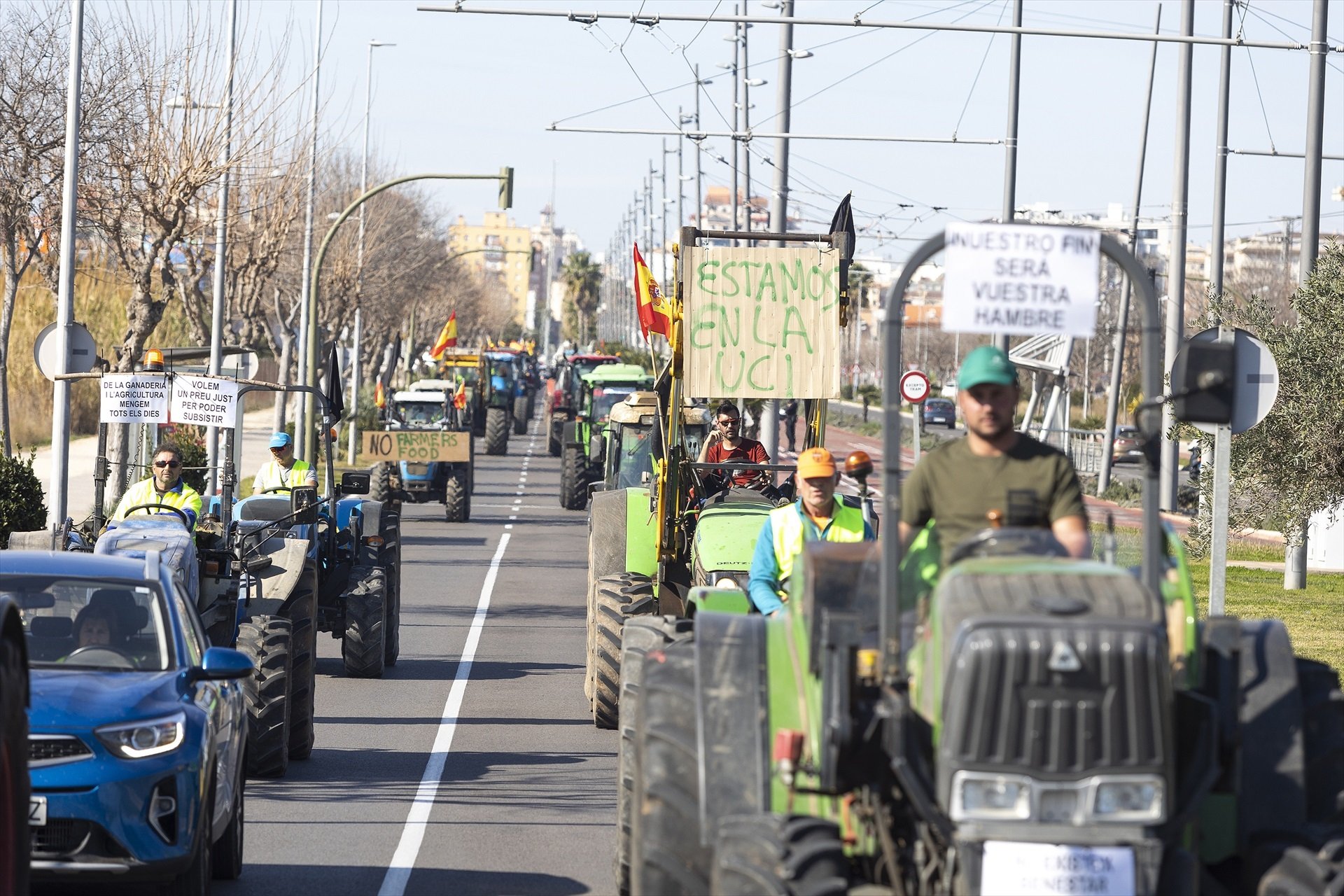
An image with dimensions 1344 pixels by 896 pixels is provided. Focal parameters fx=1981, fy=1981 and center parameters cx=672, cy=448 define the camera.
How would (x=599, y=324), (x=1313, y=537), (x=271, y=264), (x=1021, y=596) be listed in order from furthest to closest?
1. (x=599, y=324)
2. (x=271, y=264)
3. (x=1313, y=537)
4. (x=1021, y=596)

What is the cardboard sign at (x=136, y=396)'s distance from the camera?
1562 centimetres

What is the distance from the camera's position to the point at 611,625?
13.4 meters

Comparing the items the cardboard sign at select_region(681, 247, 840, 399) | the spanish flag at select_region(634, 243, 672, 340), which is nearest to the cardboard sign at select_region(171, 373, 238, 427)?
the spanish flag at select_region(634, 243, 672, 340)

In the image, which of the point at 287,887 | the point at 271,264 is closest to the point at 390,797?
the point at 287,887

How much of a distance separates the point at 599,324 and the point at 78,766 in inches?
7112

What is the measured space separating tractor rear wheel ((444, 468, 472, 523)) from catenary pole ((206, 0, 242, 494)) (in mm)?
5778

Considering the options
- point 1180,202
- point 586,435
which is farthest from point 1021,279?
point 586,435

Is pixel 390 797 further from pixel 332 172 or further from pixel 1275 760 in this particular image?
pixel 332 172

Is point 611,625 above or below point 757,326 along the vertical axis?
below

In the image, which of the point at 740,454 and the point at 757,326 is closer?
the point at 757,326

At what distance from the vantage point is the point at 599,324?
616 feet

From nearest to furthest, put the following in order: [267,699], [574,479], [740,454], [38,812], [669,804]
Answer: [669,804] < [38,812] < [267,699] < [740,454] < [574,479]

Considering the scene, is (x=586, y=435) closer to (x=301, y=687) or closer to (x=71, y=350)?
(x=71, y=350)

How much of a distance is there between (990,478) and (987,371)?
1.12 ft
